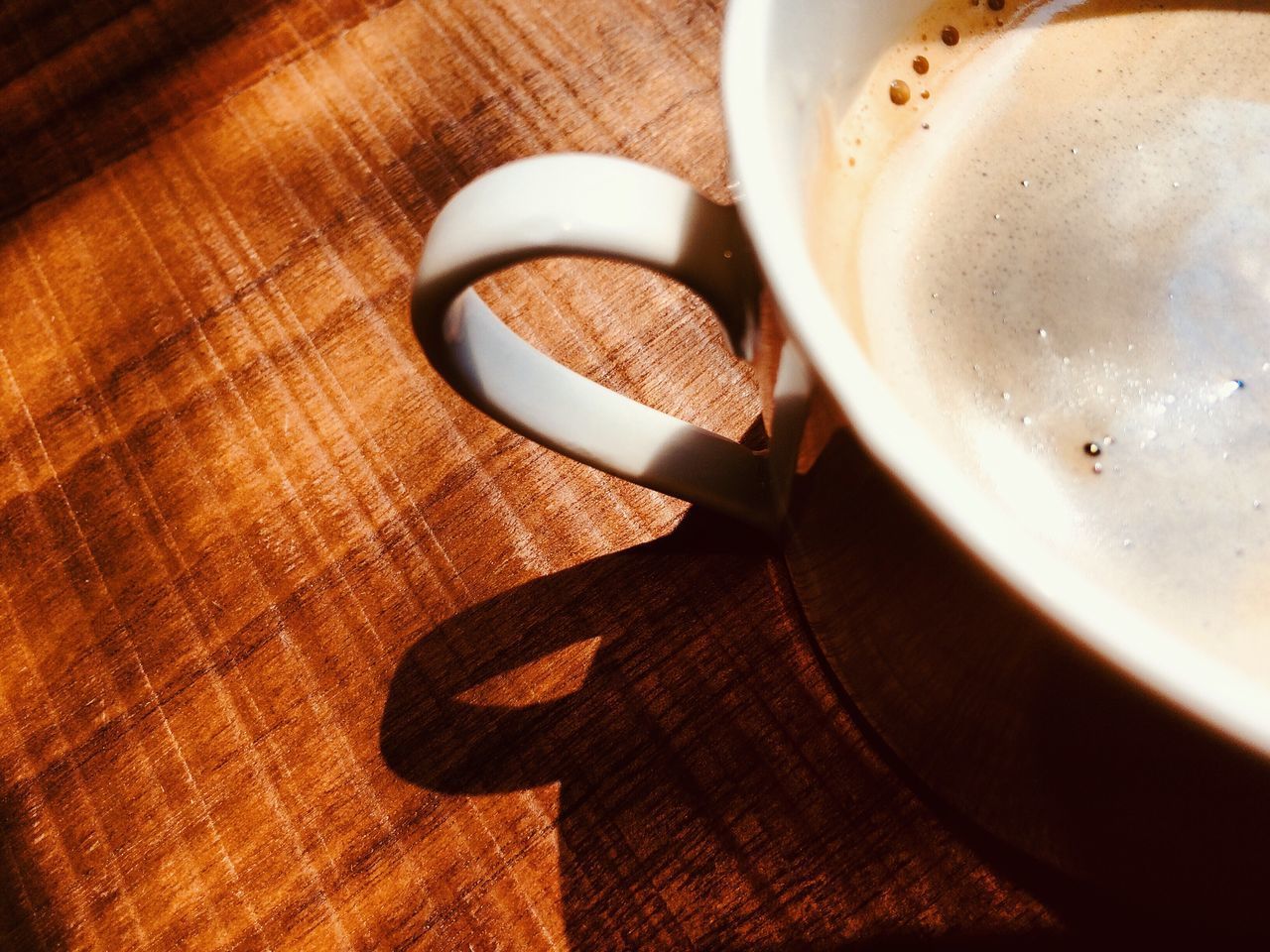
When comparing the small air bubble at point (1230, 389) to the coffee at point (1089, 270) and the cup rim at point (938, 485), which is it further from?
the cup rim at point (938, 485)

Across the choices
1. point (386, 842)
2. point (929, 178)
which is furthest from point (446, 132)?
point (386, 842)

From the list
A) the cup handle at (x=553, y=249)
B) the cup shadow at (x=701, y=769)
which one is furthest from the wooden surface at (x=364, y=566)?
the cup handle at (x=553, y=249)

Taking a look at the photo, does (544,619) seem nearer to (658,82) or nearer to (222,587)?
(222,587)

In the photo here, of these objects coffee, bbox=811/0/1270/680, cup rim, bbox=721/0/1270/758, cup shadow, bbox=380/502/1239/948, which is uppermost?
cup rim, bbox=721/0/1270/758

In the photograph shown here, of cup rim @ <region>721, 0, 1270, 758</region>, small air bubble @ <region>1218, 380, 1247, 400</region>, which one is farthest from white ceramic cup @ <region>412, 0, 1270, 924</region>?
small air bubble @ <region>1218, 380, 1247, 400</region>

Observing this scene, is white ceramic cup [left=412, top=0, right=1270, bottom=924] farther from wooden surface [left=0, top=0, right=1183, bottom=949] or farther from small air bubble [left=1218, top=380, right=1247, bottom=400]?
small air bubble [left=1218, top=380, right=1247, bottom=400]

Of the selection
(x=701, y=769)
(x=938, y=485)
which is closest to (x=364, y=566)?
(x=701, y=769)

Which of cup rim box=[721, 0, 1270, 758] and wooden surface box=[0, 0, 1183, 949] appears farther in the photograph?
wooden surface box=[0, 0, 1183, 949]
